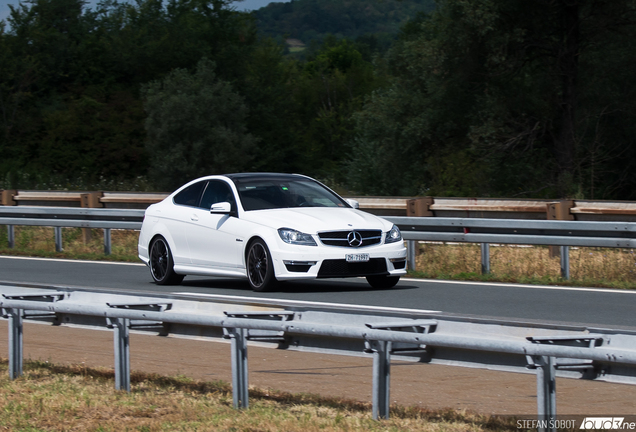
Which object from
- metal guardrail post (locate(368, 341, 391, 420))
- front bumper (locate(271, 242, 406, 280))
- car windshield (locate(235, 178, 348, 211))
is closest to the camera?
metal guardrail post (locate(368, 341, 391, 420))

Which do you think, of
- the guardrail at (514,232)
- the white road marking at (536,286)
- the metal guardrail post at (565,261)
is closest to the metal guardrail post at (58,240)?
the guardrail at (514,232)

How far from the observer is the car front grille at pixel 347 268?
11.3 meters

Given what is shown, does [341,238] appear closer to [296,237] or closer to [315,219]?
[315,219]

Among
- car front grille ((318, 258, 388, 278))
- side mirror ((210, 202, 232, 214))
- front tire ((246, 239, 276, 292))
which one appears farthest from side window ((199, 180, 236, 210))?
car front grille ((318, 258, 388, 278))

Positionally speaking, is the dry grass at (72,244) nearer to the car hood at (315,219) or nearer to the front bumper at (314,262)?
the car hood at (315,219)

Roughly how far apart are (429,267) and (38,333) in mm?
6779

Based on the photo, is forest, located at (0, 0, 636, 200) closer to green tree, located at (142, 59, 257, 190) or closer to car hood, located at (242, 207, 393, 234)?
green tree, located at (142, 59, 257, 190)

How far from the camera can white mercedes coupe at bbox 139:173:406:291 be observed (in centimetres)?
1136

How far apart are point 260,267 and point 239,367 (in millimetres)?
5864

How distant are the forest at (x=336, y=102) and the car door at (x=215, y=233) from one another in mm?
10196

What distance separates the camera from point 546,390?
4730 mm

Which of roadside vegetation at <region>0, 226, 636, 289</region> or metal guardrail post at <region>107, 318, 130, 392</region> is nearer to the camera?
metal guardrail post at <region>107, 318, 130, 392</region>

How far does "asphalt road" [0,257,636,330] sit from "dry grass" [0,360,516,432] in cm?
225

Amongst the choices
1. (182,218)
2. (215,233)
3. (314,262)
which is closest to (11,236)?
(182,218)
